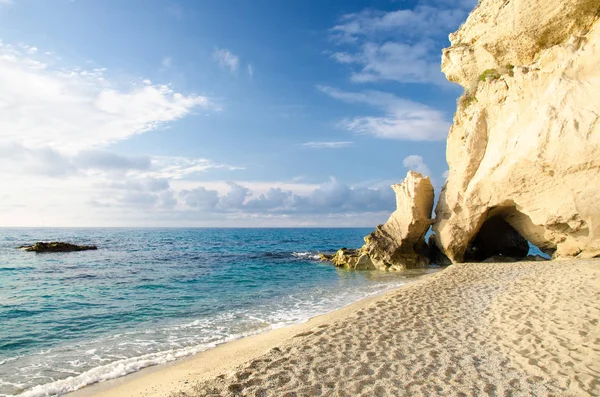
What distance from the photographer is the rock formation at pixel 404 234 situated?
73.2 ft

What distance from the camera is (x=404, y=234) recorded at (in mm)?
23203

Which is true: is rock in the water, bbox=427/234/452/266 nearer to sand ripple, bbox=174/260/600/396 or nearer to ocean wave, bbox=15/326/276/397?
sand ripple, bbox=174/260/600/396

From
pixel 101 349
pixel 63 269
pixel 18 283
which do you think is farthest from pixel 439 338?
pixel 63 269

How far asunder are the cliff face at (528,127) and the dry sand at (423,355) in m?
5.94

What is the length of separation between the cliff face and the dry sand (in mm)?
5938

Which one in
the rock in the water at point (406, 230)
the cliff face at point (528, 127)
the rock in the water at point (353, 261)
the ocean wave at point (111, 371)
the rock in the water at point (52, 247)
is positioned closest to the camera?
the ocean wave at point (111, 371)

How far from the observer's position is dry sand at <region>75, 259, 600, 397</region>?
535cm

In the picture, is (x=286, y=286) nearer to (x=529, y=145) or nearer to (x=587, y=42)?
(x=529, y=145)

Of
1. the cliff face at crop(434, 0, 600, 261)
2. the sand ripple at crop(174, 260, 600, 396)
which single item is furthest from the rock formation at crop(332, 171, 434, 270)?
the sand ripple at crop(174, 260, 600, 396)

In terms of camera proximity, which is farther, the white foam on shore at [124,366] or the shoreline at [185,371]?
the white foam on shore at [124,366]

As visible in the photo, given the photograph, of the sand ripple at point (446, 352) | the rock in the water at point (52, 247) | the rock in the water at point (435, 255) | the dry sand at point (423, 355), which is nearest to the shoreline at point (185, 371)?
the dry sand at point (423, 355)

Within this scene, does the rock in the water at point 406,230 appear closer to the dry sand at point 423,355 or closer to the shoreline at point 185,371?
the dry sand at point 423,355

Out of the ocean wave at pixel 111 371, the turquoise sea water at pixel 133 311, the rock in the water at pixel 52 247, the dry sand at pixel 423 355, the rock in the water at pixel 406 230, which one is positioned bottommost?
the turquoise sea water at pixel 133 311

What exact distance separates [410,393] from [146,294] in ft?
46.3
